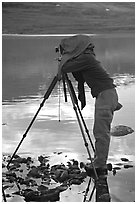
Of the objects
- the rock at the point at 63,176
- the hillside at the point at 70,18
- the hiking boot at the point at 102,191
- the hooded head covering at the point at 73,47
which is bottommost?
the hiking boot at the point at 102,191

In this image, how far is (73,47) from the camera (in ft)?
20.7

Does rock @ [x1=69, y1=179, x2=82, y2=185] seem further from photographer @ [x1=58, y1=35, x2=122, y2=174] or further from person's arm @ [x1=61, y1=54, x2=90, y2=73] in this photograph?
person's arm @ [x1=61, y1=54, x2=90, y2=73]

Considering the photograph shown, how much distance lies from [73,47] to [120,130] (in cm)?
259

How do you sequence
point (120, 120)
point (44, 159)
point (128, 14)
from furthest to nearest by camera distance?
point (128, 14)
point (120, 120)
point (44, 159)

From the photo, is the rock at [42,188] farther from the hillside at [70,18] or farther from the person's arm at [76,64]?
the hillside at [70,18]

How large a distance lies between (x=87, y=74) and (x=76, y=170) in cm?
123

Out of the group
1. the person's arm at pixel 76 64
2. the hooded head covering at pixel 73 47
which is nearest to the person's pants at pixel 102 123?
the person's arm at pixel 76 64

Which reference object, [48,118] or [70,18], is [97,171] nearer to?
[48,118]

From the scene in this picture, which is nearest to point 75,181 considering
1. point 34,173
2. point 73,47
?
point 34,173

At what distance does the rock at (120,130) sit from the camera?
8405 mm

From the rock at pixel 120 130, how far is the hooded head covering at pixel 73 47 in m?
2.45

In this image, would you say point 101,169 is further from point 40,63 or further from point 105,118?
point 40,63

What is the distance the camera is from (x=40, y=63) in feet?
66.1

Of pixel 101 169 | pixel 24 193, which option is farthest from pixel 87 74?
pixel 24 193
